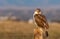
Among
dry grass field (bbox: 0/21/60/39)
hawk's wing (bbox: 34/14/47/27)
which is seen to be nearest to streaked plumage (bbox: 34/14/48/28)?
hawk's wing (bbox: 34/14/47/27)

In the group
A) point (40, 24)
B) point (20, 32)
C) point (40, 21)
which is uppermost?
point (20, 32)

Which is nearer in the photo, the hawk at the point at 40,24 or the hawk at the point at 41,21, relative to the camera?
the hawk at the point at 40,24

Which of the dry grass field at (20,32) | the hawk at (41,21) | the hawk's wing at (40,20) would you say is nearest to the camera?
the hawk at (41,21)

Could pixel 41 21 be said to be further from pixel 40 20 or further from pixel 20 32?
pixel 20 32

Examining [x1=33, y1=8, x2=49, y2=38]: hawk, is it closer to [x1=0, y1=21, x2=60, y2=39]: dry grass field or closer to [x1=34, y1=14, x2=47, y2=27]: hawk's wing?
[x1=34, y1=14, x2=47, y2=27]: hawk's wing

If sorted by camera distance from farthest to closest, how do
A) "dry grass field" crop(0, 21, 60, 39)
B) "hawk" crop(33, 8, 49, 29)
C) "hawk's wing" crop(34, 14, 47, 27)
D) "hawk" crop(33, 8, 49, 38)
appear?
"dry grass field" crop(0, 21, 60, 39)
"hawk's wing" crop(34, 14, 47, 27)
"hawk" crop(33, 8, 49, 29)
"hawk" crop(33, 8, 49, 38)

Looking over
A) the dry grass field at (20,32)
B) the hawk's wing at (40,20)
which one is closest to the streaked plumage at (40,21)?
the hawk's wing at (40,20)

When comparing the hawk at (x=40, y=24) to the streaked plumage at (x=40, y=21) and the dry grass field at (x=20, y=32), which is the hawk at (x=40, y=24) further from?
the dry grass field at (x=20, y=32)

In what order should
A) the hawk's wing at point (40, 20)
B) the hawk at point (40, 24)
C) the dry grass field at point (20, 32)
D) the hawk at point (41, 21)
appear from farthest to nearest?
1. the dry grass field at point (20, 32)
2. the hawk's wing at point (40, 20)
3. the hawk at point (41, 21)
4. the hawk at point (40, 24)

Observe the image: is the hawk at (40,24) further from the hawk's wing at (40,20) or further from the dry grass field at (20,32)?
the dry grass field at (20,32)

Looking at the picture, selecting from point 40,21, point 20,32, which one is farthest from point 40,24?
point 20,32

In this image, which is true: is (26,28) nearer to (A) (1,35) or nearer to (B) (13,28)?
(B) (13,28)

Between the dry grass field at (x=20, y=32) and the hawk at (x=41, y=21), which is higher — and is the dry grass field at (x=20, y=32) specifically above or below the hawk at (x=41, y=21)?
above

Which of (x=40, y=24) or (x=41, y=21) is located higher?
(x=41, y=21)
